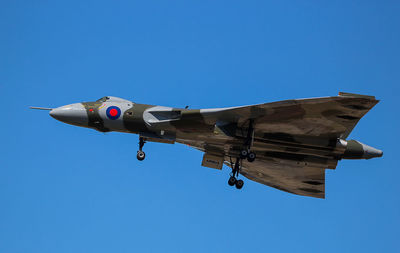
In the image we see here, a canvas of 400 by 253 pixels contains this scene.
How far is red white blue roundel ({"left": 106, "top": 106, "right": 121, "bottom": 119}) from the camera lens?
94.3 feet

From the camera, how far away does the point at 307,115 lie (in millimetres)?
25812

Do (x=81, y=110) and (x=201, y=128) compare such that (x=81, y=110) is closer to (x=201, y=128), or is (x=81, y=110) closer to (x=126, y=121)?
(x=126, y=121)

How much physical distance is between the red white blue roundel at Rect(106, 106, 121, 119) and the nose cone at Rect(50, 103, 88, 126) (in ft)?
4.51

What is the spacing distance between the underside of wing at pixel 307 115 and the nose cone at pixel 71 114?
7342mm

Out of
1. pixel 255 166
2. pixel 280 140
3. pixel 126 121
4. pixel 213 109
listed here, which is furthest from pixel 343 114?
pixel 126 121

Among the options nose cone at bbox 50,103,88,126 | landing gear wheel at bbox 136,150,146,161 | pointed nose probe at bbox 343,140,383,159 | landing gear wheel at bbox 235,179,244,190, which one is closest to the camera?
landing gear wheel at bbox 136,150,146,161

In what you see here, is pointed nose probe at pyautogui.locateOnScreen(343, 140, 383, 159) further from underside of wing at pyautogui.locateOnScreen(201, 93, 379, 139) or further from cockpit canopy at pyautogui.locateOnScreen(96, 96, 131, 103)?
cockpit canopy at pyautogui.locateOnScreen(96, 96, 131, 103)

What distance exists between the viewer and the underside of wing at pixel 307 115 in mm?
24359

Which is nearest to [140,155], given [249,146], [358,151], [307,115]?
[249,146]

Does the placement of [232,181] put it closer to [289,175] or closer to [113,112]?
[289,175]

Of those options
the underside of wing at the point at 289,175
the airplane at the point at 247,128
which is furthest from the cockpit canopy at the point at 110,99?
the underside of wing at the point at 289,175

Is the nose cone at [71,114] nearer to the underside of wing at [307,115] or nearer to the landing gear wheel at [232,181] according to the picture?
the underside of wing at [307,115]

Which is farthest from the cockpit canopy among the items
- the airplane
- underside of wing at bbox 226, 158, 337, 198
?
underside of wing at bbox 226, 158, 337, 198

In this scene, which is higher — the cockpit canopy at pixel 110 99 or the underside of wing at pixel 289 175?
the cockpit canopy at pixel 110 99
